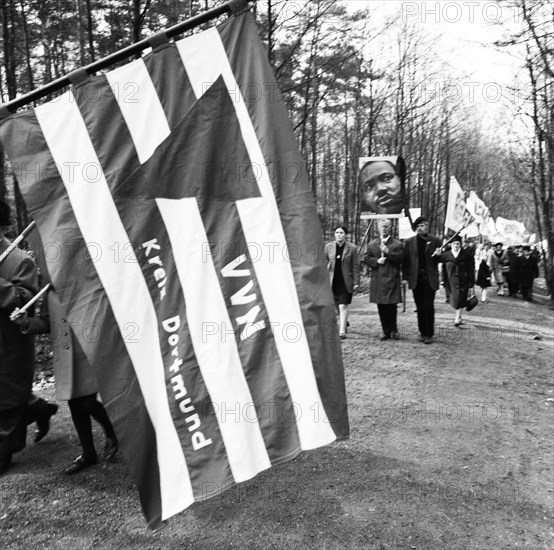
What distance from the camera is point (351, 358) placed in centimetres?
820

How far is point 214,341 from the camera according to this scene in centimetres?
247

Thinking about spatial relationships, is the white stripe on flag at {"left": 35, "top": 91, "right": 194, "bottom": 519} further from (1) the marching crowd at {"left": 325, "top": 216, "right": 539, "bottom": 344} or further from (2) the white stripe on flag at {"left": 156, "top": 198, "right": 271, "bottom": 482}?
(1) the marching crowd at {"left": 325, "top": 216, "right": 539, "bottom": 344}

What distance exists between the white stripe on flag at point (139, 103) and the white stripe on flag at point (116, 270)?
0.66 feet


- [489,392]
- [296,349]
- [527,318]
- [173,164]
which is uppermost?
[173,164]

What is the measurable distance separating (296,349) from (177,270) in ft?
2.22

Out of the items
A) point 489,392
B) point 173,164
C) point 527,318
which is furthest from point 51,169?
point 527,318

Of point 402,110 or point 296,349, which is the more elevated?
point 402,110

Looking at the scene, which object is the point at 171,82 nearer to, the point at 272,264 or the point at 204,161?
the point at 204,161

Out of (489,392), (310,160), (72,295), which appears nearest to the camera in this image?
(72,295)

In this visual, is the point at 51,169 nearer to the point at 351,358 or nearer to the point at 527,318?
the point at 351,358

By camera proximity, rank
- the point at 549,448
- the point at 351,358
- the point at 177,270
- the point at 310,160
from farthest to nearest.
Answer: the point at 310,160 < the point at 351,358 < the point at 549,448 < the point at 177,270

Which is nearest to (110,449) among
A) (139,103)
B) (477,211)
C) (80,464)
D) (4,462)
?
(80,464)

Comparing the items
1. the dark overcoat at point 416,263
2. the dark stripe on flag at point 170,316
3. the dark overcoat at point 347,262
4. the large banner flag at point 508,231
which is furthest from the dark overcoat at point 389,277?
the large banner flag at point 508,231

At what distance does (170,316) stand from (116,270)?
12.6 inches
